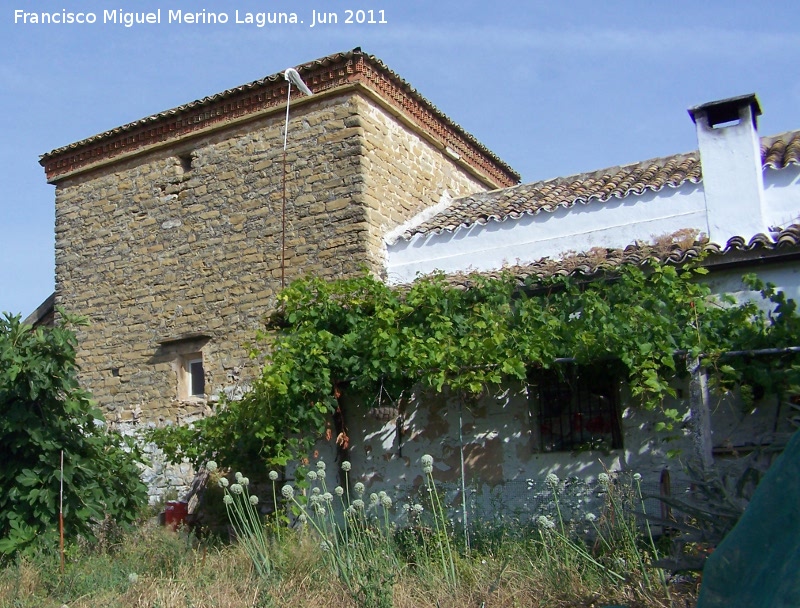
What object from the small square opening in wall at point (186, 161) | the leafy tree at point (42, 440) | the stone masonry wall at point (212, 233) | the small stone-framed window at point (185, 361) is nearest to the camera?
the leafy tree at point (42, 440)

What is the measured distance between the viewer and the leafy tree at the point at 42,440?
7.61 metres

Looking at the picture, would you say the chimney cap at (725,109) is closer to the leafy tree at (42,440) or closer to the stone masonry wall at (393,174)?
the stone masonry wall at (393,174)

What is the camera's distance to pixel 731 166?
29.3 feet

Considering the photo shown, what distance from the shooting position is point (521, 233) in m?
10.3

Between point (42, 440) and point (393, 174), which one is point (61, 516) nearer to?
point (42, 440)

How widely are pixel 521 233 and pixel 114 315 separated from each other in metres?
6.72

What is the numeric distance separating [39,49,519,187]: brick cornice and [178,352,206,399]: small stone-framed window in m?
3.37

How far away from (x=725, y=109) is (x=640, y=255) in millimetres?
1926

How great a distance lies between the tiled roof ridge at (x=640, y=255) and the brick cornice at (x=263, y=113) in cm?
366

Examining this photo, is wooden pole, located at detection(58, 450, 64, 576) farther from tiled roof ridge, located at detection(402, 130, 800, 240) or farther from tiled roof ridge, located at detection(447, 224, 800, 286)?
tiled roof ridge, located at detection(402, 130, 800, 240)

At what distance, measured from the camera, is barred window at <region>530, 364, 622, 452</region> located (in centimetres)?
793

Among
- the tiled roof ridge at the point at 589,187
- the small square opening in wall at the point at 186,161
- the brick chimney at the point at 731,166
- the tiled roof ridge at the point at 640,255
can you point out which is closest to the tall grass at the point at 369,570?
the tiled roof ridge at the point at 640,255

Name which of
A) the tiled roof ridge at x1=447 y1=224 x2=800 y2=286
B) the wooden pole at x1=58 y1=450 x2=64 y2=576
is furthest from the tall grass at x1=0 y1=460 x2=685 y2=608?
the tiled roof ridge at x1=447 y1=224 x2=800 y2=286

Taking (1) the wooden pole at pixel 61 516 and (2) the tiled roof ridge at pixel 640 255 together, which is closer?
(1) the wooden pole at pixel 61 516
